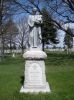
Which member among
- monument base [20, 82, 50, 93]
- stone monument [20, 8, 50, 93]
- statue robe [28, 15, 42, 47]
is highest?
statue robe [28, 15, 42, 47]

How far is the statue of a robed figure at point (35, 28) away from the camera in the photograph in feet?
42.1

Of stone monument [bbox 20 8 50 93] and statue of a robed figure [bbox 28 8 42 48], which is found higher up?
statue of a robed figure [bbox 28 8 42 48]

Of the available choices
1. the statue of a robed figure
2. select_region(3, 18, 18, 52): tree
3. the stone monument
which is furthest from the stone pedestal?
select_region(3, 18, 18, 52): tree

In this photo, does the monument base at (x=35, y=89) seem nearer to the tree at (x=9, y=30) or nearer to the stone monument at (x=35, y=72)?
the stone monument at (x=35, y=72)

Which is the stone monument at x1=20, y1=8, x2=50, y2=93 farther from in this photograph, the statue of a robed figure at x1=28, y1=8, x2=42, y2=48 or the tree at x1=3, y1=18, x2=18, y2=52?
the tree at x1=3, y1=18, x2=18, y2=52

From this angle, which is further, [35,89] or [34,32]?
[34,32]

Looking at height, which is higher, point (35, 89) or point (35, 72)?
point (35, 72)

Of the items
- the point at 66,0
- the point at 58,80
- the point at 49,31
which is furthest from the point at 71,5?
the point at 49,31

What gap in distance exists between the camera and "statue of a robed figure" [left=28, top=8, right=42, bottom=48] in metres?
12.8

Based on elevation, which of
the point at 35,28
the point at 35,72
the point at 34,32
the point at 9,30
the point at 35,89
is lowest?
the point at 35,89

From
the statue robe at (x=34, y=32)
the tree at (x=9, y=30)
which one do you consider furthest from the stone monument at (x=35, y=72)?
the tree at (x=9, y=30)

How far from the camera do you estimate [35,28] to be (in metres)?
13.0

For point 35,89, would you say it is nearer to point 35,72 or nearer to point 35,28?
point 35,72

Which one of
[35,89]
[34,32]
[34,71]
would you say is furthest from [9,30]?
[35,89]
